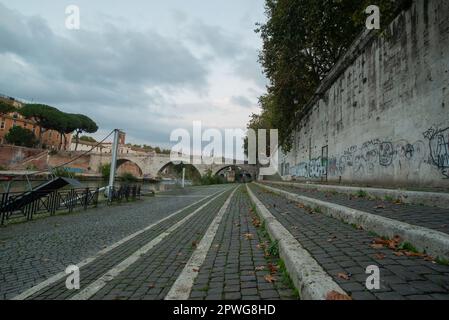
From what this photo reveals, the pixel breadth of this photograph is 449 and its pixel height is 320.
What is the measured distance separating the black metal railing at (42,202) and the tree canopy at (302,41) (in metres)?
11.7

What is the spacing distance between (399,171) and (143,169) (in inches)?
2847

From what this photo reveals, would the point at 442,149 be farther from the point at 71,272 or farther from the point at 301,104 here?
the point at 301,104

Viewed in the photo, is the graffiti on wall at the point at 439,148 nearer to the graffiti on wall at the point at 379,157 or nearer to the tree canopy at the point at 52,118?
the graffiti on wall at the point at 379,157

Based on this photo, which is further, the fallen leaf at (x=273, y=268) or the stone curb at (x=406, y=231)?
the fallen leaf at (x=273, y=268)

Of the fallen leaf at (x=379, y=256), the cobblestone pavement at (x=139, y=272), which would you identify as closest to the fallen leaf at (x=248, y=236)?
the cobblestone pavement at (x=139, y=272)

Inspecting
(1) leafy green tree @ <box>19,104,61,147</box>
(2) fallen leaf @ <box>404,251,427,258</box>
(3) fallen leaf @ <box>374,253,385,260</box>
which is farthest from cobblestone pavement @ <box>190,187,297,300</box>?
(1) leafy green tree @ <box>19,104,61,147</box>

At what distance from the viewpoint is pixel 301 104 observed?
22844 millimetres

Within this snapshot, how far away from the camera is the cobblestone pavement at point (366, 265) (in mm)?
1882

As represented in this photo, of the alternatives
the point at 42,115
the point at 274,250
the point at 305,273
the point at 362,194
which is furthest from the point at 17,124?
the point at 305,273

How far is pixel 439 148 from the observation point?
247 inches

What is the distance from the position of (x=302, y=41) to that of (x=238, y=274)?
15.0m

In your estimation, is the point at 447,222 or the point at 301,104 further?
the point at 301,104

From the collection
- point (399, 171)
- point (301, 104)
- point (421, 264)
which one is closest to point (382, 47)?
point (399, 171)
